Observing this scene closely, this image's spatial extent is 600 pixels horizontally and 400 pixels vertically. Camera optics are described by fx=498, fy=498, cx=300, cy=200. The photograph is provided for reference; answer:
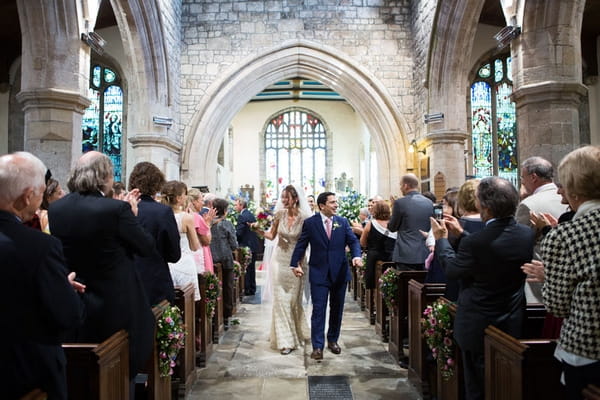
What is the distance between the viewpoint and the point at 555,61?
5.02 m

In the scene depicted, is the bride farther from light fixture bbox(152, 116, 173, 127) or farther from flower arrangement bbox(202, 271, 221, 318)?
light fixture bbox(152, 116, 173, 127)

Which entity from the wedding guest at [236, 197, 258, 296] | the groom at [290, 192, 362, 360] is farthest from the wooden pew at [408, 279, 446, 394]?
the wedding guest at [236, 197, 258, 296]

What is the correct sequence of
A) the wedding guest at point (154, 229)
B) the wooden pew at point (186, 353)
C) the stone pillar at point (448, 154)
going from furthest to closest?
the stone pillar at point (448, 154) → the wooden pew at point (186, 353) → the wedding guest at point (154, 229)

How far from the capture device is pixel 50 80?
543 cm

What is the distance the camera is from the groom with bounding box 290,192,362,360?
14.1ft

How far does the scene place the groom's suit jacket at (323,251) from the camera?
4.33 meters

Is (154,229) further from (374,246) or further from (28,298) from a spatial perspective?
(374,246)

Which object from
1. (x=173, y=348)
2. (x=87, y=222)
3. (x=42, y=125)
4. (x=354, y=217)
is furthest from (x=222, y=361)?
(x=354, y=217)

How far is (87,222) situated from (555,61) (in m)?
4.77

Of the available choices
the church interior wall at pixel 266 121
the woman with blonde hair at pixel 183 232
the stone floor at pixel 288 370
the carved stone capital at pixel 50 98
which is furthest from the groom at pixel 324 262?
the church interior wall at pixel 266 121

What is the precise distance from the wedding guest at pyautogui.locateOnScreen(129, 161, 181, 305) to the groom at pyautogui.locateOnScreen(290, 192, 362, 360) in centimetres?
154

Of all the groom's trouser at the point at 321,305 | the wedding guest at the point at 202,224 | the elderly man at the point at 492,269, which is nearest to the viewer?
the elderly man at the point at 492,269

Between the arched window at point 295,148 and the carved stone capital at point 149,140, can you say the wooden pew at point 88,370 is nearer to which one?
the carved stone capital at point 149,140

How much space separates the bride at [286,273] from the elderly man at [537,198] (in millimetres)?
2093
